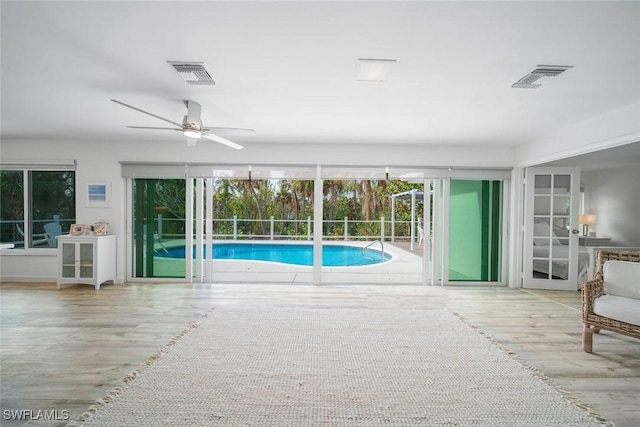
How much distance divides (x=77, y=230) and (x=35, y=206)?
1.19 meters

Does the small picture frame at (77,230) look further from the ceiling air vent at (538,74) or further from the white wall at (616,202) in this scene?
the white wall at (616,202)

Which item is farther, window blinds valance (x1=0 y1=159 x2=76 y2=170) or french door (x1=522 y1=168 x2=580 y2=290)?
window blinds valance (x1=0 y1=159 x2=76 y2=170)

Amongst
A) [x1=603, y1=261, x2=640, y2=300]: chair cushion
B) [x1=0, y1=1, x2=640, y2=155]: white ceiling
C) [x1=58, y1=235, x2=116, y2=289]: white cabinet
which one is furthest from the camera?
[x1=58, y1=235, x2=116, y2=289]: white cabinet

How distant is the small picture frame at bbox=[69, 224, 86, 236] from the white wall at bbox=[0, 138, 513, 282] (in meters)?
0.23

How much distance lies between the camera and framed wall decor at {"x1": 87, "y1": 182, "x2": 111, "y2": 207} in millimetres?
5551

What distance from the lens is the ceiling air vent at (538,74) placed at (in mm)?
2602

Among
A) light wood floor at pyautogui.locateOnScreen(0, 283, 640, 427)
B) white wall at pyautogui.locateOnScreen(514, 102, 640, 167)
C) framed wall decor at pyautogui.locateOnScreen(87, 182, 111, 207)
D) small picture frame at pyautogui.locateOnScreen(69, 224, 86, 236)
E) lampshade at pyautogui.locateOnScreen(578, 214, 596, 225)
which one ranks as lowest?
light wood floor at pyautogui.locateOnScreen(0, 283, 640, 427)

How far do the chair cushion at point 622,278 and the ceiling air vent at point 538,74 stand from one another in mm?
1767

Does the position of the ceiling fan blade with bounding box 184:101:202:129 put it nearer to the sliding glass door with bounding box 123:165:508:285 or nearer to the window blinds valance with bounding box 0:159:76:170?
the sliding glass door with bounding box 123:165:508:285

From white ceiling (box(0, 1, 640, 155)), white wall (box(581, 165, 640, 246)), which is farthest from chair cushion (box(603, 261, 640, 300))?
white wall (box(581, 165, 640, 246))

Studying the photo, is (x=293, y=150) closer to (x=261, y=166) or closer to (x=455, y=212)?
(x=261, y=166)

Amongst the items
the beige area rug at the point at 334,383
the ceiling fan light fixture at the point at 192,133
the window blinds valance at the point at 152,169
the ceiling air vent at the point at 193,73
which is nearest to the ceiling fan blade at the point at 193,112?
the ceiling fan light fixture at the point at 192,133

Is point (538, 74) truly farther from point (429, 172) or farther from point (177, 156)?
point (177, 156)

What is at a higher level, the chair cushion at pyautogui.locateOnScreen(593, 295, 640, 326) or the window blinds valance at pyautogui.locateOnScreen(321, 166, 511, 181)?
the window blinds valance at pyautogui.locateOnScreen(321, 166, 511, 181)
